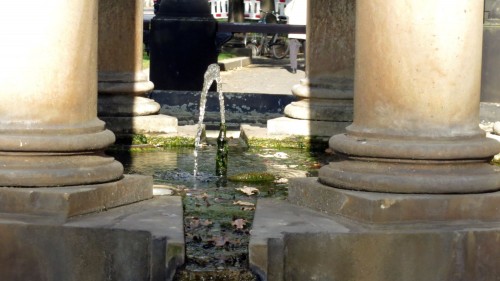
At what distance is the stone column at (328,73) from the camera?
562 inches

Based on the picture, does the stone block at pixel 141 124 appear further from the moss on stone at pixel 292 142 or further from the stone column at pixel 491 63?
the stone column at pixel 491 63

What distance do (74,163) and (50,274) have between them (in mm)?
871

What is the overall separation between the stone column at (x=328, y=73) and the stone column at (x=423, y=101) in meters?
5.52

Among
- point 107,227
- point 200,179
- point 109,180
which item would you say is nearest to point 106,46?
point 200,179

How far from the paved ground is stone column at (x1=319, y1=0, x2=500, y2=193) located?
1697cm

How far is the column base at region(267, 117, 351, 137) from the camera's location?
1426cm

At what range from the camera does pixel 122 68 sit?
1432cm

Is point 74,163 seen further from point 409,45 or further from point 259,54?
point 259,54

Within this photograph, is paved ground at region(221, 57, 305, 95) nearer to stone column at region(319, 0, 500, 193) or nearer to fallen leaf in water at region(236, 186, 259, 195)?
fallen leaf in water at region(236, 186, 259, 195)

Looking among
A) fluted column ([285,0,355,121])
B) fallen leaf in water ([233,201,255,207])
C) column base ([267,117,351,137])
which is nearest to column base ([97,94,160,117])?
column base ([267,117,351,137])

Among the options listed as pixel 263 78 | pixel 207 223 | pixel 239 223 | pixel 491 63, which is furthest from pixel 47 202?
pixel 263 78

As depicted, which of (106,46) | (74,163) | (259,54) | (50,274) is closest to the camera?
(50,274)

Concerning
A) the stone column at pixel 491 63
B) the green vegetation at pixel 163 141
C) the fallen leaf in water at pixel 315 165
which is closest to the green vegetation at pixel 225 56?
the stone column at pixel 491 63

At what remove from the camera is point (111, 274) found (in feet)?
26.9
